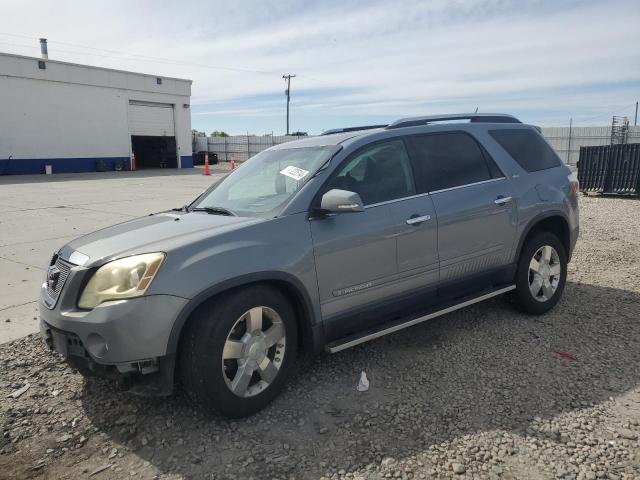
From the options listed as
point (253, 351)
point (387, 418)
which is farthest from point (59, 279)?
point (387, 418)

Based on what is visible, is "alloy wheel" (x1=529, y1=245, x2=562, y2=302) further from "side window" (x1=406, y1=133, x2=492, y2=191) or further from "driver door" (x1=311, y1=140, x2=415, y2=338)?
"driver door" (x1=311, y1=140, x2=415, y2=338)

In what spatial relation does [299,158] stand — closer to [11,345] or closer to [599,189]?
[11,345]

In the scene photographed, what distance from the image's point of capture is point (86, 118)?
30594 mm

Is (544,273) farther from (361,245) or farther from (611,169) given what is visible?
(611,169)

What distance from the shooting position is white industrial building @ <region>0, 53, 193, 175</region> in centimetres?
2758

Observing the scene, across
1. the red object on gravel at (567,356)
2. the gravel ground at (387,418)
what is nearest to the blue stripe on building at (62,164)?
the gravel ground at (387,418)

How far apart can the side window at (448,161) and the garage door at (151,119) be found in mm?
32094

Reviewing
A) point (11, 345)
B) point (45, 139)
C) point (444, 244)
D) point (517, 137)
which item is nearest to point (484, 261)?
point (444, 244)

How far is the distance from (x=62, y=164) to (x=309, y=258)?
30.7 meters

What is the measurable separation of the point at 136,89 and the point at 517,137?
3227 cm

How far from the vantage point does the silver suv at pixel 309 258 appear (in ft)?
9.26

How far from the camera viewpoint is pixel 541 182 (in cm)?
475

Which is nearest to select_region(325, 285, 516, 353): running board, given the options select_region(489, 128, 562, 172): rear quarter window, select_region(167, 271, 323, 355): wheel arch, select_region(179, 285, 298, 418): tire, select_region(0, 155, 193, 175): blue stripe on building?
select_region(167, 271, 323, 355): wheel arch

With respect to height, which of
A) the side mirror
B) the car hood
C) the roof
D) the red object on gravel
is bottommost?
the red object on gravel
